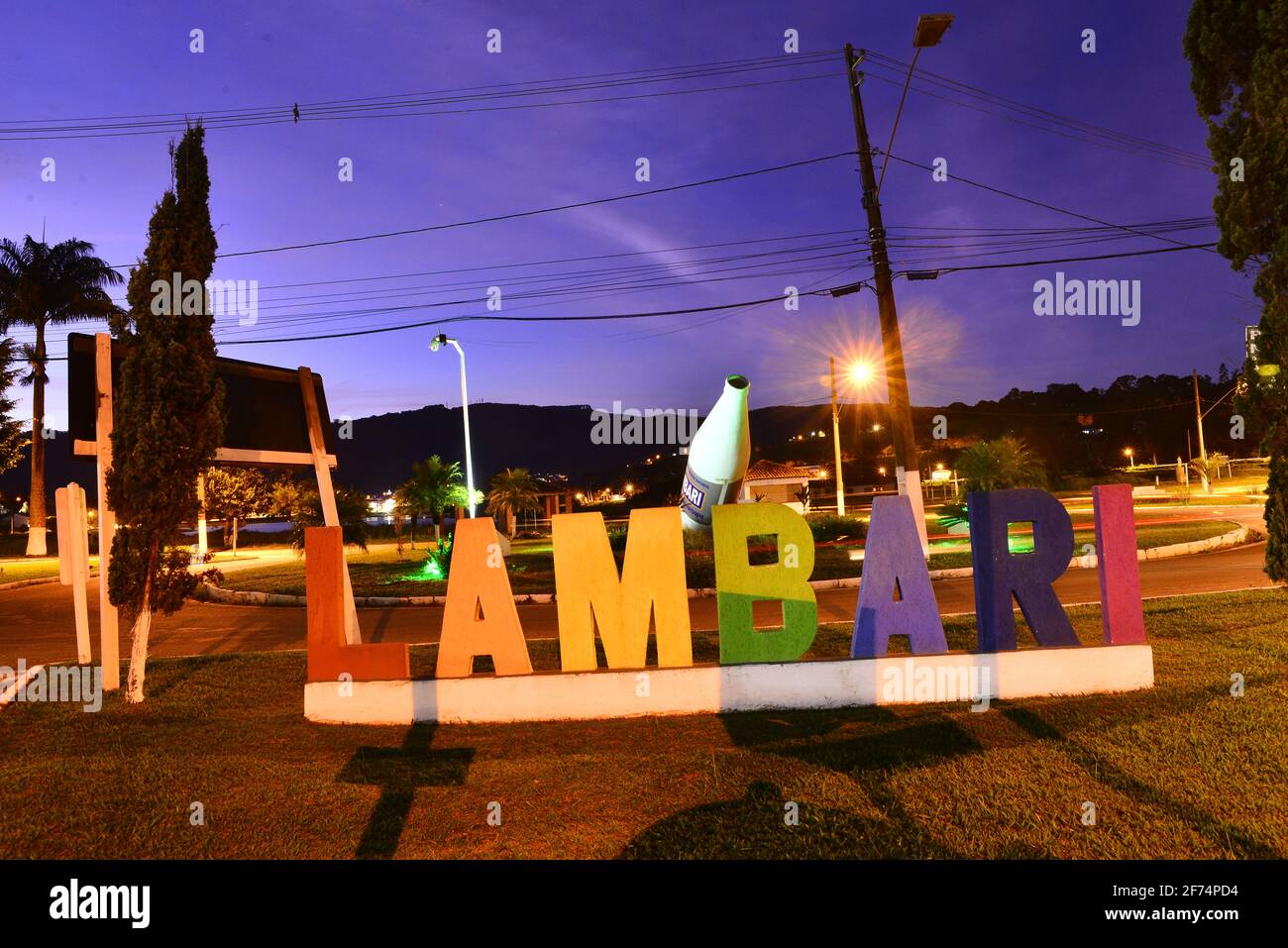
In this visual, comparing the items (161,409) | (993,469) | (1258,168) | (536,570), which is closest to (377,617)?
(536,570)

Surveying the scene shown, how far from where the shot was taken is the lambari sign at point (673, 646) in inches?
256

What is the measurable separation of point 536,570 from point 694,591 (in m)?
6.33

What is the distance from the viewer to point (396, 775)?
5.23 metres

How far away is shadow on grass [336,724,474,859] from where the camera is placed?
14.0ft

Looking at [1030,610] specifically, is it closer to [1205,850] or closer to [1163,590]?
[1205,850]

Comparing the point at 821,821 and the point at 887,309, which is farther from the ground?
the point at 887,309

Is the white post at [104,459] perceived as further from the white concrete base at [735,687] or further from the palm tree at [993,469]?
the palm tree at [993,469]

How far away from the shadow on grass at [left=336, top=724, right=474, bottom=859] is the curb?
9.17 metres

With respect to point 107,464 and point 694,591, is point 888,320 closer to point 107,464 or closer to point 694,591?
point 694,591

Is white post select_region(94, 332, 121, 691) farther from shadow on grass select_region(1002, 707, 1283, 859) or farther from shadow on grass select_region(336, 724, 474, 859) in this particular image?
shadow on grass select_region(1002, 707, 1283, 859)

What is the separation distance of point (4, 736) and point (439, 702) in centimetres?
361

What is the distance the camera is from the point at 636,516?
6594 mm

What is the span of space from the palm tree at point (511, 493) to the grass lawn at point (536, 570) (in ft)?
56.3
